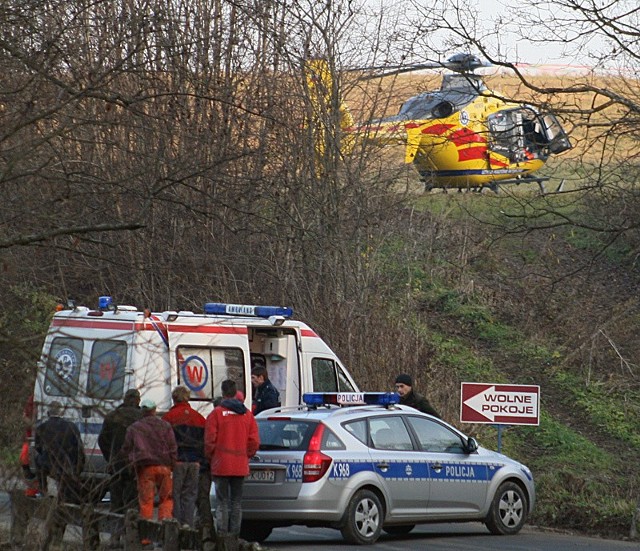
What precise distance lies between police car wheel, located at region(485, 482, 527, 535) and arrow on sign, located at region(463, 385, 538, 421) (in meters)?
1.85

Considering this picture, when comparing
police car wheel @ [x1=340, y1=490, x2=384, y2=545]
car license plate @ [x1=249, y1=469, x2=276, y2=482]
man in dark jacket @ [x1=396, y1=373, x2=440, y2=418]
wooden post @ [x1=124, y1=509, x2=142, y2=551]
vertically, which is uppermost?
man in dark jacket @ [x1=396, y1=373, x2=440, y2=418]

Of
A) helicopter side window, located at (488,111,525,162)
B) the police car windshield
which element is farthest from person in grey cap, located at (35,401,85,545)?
helicopter side window, located at (488,111,525,162)

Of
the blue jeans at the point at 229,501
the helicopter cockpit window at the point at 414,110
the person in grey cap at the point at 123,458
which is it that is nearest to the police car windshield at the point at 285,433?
the blue jeans at the point at 229,501

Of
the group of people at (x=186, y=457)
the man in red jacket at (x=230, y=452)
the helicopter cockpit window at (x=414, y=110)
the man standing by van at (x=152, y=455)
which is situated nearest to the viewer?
the group of people at (x=186, y=457)

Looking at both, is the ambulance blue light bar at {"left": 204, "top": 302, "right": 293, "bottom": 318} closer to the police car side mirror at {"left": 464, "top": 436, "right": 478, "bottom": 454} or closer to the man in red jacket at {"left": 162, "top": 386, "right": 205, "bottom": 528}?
the man in red jacket at {"left": 162, "top": 386, "right": 205, "bottom": 528}

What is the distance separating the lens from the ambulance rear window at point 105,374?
7031 millimetres

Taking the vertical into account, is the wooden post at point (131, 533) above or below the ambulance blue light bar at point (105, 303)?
below

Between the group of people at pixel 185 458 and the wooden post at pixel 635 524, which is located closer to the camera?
the group of people at pixel 185 458

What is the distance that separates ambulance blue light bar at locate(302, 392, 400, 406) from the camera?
47.9 ft

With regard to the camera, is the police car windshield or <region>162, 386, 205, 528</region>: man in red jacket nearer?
the police car windshield

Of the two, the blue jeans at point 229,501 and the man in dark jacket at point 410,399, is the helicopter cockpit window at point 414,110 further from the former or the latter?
the blue jeans at point 229,501

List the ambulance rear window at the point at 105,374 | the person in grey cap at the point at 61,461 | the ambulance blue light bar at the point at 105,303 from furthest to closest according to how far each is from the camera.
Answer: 1. the ambulance blue light bar at the point at 105,303
2. the person in grey cap at the point at 61,461
3. the ambulance rear window at the point at 105,374

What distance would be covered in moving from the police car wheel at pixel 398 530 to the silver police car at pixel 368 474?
2 cm

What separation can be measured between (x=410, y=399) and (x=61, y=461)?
341 inches
